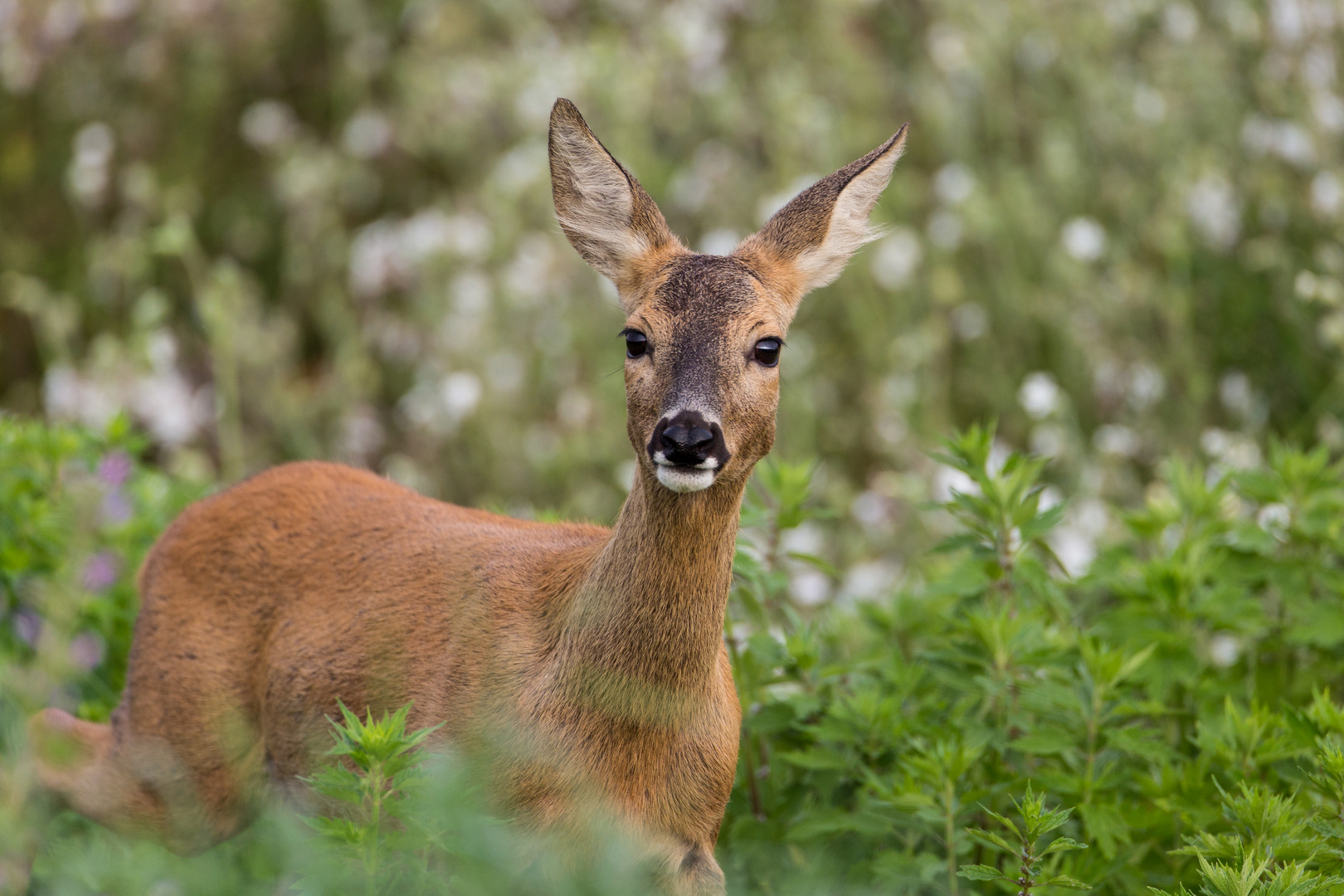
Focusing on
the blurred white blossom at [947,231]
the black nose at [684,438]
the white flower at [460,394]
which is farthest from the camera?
the blurred white blossom at [947,231]

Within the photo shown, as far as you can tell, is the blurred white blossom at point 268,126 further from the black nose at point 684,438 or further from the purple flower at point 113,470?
the black nose at point 684,438

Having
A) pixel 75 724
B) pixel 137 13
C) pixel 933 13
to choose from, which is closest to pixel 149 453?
pixel 137 13

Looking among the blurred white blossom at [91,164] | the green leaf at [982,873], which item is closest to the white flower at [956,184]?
the blurred white blossom at [91,164]

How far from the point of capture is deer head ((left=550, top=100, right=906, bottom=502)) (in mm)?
2861

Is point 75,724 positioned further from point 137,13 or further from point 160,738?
point 137,13

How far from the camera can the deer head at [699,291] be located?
113 inches

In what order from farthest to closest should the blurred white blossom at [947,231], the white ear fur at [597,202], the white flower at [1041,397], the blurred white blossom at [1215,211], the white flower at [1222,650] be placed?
the blurred white blossom at [947,231] < the blurred white blossom at [1215,211] < the white flower at [1041,397] < the white flower at [1222,650] < the white ear fur at [597,202]

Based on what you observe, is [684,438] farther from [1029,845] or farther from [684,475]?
[1029,845]

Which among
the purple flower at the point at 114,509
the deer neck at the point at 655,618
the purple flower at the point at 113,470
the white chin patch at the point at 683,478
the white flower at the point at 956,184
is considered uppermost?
the white chin patch at the point at 683,478

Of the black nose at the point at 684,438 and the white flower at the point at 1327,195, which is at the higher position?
the black nose at the point at 684,438

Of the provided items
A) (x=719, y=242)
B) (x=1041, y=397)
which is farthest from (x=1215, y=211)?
(x=719, y=242)

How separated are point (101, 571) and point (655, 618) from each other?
6.93 ft

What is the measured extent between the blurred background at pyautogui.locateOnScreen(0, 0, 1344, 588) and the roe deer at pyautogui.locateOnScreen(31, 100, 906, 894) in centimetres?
195

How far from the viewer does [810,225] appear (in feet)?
11.1
